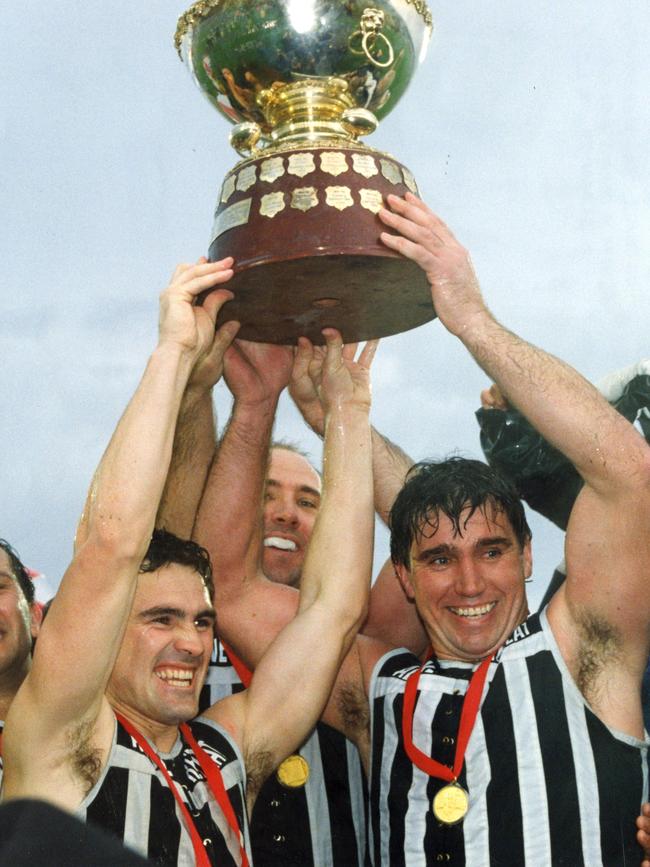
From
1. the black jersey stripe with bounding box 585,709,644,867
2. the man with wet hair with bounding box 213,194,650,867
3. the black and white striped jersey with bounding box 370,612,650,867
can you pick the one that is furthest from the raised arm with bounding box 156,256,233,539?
the black jersey stripe with bounding box 585,709,644,867

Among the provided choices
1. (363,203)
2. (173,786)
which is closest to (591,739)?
(173,786)

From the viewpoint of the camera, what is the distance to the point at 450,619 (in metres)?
3.49

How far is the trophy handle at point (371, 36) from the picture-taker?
334 centimetres

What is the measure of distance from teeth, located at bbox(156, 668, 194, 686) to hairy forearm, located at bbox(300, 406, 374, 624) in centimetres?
46

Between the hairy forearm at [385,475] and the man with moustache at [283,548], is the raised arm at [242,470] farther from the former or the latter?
the hairy forearm at [385,475]

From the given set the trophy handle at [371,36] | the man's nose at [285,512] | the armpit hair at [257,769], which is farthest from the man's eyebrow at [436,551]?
the trophy handle at [371,36]

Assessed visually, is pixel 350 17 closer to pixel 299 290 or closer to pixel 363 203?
pixel 363 203

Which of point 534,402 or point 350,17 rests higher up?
point 350,17

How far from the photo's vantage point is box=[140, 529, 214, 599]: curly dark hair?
3387mm

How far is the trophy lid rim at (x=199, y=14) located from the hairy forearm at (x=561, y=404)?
0.99 metres

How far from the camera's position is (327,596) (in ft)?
11.5

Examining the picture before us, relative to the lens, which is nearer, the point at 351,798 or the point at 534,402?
the point at 534,402

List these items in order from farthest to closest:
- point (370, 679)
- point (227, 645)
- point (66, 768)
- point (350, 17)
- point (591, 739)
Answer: point (227, 645) < point (370, 679) < point (350, 17) < point (591, 739) < point (66, 768)

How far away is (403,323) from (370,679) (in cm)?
108
